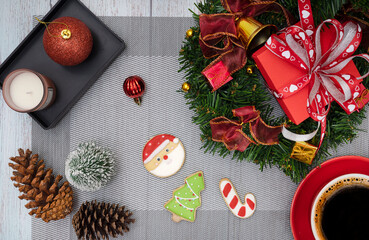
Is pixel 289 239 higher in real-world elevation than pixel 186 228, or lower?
lower

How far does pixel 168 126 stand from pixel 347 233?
51 centimetres

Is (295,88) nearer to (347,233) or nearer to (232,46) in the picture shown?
(232,46)

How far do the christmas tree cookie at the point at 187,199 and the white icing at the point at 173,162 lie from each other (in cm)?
4

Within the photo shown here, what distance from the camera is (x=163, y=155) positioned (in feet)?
2.35

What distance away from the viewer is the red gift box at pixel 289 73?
1.89ft

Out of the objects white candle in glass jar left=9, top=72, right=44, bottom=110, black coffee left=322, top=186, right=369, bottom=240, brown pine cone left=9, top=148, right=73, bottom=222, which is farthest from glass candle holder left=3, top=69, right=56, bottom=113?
black coffee left=322, top=186, right=369, bottom=240

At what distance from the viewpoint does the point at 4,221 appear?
0.73m

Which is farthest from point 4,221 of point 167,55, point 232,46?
point 232,46

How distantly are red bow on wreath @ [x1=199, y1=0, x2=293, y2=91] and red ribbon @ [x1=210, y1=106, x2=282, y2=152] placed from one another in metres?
0.08

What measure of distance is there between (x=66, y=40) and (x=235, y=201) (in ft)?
1.88

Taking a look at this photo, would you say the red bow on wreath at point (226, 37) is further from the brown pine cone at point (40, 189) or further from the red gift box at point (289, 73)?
the brown pine cone at point (40, 189)

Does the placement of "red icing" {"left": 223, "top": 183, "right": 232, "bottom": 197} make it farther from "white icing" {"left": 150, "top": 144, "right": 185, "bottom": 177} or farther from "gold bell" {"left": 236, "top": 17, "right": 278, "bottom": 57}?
"gold bell" {"left": 236, "top": 17, "right": 278, "bottom": 57}

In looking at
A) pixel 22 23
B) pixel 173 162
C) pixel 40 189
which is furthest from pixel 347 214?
pixel 22 23

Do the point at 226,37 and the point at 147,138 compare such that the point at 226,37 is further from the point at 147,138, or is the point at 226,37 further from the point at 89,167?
the point at 89,167
